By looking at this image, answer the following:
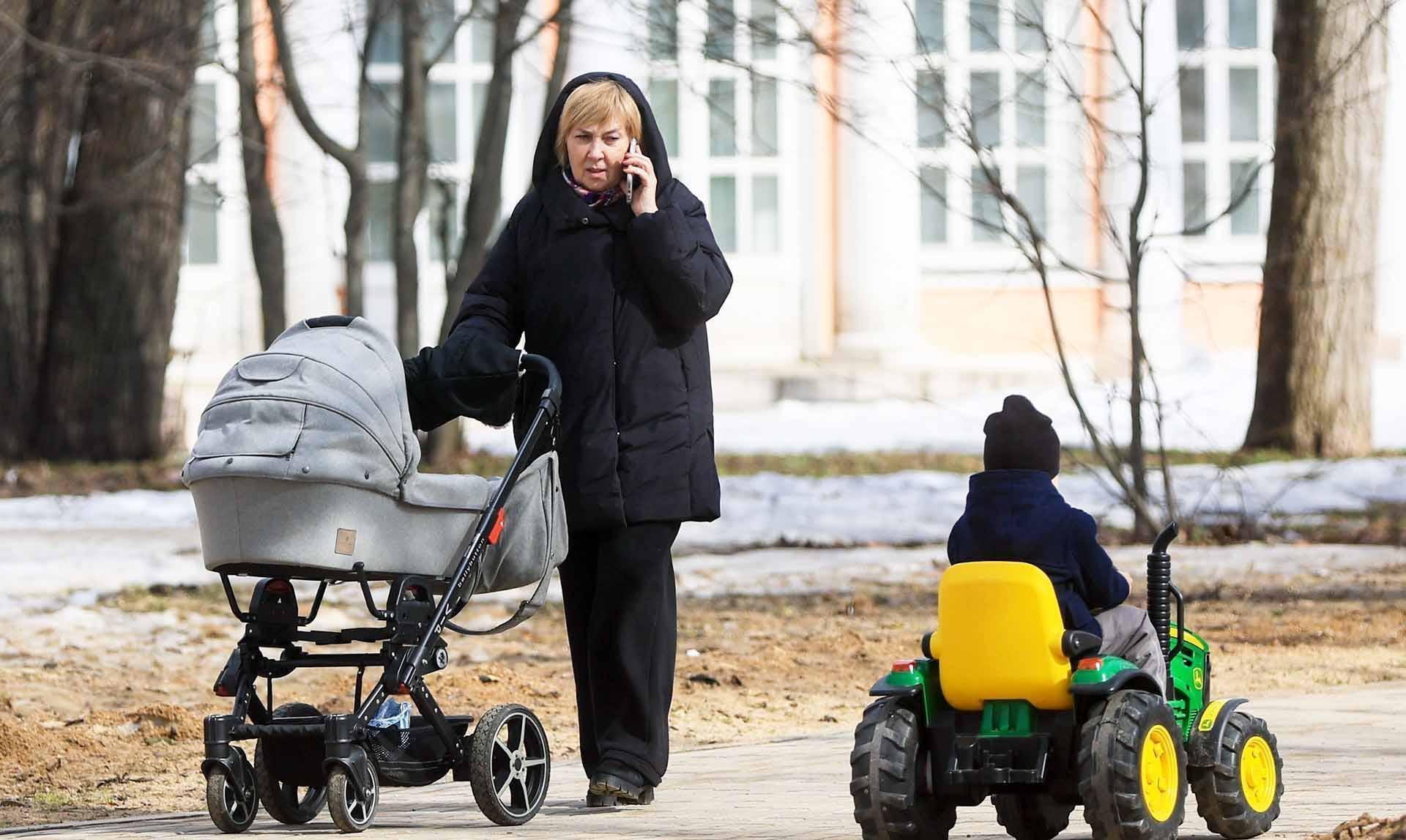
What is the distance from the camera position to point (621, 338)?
18.3 feet

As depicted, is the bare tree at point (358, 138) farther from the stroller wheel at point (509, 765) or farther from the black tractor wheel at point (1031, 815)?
Result: the black tractor wheel at point (1031, 815)

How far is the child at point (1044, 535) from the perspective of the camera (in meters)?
4.67

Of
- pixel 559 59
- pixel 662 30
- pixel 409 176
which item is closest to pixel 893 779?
pixel 662 30

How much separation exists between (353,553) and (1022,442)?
1.55 meters

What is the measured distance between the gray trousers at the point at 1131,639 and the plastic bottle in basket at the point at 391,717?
5.57 ft

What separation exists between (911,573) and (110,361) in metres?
9.74

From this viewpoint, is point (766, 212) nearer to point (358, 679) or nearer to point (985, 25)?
point (985, 25)

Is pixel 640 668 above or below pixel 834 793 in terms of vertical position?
above

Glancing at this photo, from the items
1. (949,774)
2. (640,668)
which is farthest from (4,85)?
(949,774)

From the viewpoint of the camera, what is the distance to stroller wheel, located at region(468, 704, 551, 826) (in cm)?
525

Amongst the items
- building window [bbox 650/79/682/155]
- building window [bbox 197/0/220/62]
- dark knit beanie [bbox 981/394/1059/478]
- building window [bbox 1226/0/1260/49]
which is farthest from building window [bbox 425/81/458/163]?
dark knit beanie [bbox 981/394/1059/478]

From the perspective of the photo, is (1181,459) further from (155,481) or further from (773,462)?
(155,481)

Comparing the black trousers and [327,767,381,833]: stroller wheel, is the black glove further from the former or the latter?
[327,767,381,833]: stroller wheel

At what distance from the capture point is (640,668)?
18.4 ft
